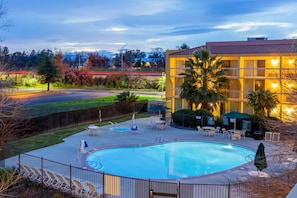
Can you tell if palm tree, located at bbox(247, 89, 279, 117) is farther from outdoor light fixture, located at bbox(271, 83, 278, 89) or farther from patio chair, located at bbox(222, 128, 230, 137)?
outdoor light fixture, located at bbox(271, 83, 278, 89)

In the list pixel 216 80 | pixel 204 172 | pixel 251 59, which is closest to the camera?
pixel 204 172

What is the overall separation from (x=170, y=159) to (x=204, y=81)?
10.9m

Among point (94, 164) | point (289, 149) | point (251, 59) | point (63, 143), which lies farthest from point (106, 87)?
point (289, 149)

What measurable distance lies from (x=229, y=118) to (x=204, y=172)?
33.3 feet

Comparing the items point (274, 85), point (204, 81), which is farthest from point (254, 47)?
point (204, 81)

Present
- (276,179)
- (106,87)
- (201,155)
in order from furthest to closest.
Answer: (106,87) → (201,155) → (276,179)

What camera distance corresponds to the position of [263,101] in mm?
28328

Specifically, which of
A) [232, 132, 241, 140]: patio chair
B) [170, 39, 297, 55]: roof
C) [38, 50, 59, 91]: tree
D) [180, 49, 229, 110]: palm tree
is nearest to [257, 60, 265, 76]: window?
[170, 39, 297, 55]: roof

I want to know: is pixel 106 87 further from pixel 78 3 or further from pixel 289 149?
pixel 289 149

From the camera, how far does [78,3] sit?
3475cm

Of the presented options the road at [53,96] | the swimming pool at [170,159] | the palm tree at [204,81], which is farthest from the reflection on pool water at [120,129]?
the road at [53,96]

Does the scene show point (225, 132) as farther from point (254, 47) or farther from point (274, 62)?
point (254, 47)

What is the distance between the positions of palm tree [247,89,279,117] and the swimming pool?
530 cm

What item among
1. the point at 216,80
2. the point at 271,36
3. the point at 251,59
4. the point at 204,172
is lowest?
the point at 204,172
